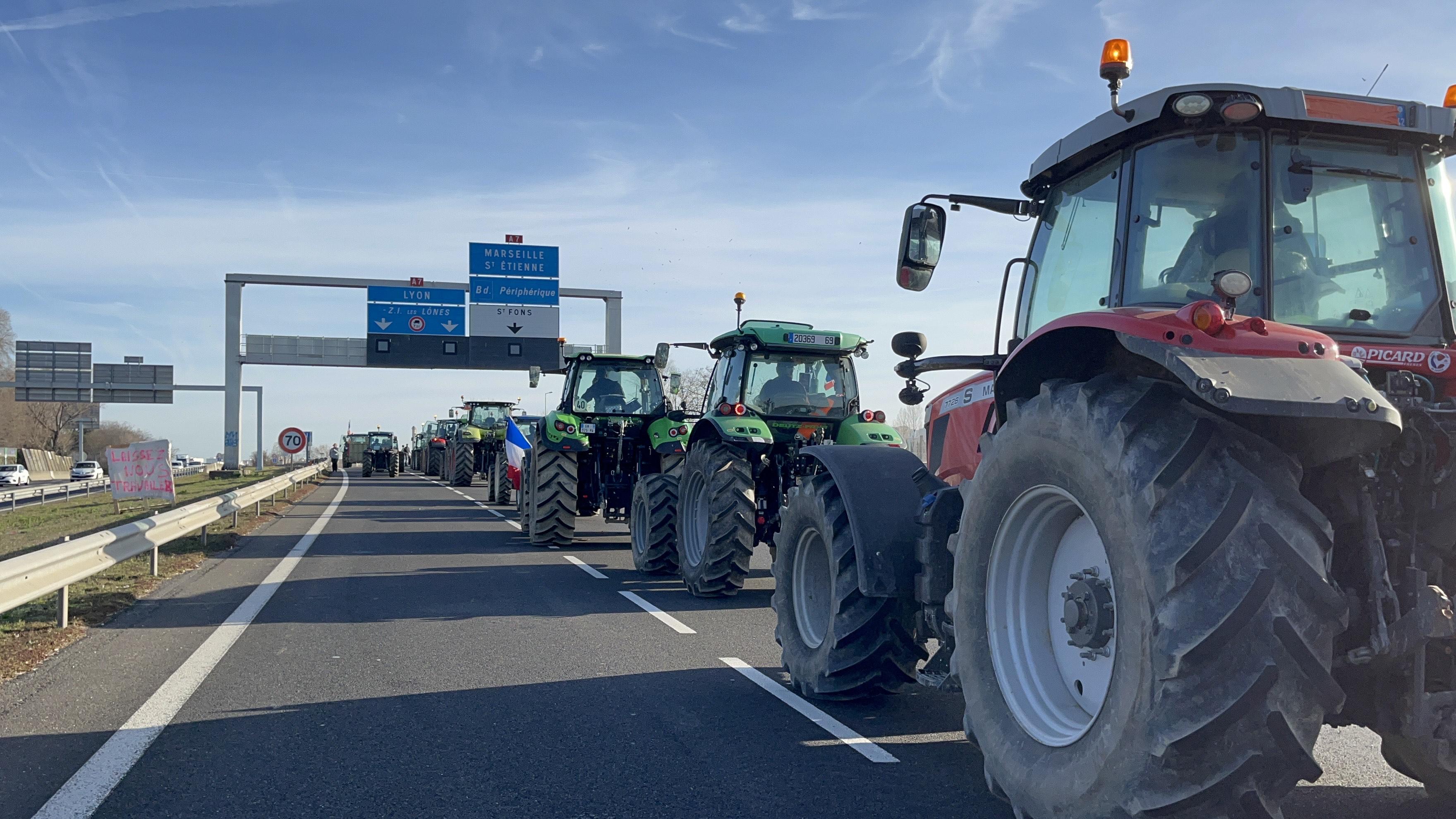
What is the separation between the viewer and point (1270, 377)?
2.66 m

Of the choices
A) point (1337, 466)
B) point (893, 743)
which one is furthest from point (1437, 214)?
point (893, 743)

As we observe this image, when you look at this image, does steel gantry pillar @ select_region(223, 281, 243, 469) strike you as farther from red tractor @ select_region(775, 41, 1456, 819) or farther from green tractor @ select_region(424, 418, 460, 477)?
red tractor @ select_region(775, 41, 1456, 819)

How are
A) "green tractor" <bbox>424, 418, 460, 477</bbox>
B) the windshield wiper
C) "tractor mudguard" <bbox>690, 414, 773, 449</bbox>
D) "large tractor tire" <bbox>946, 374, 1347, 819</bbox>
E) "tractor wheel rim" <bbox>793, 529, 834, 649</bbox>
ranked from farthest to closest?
"green tractor" <bbox>424, 418, 460, 477</bbox> < "tractor mudguard" <bbox>690, 414, 773, 449</bbox> < "tractor wheel rim" <bbox>793, 529, 834, 649</bbox> < the windshield wiper < "large tractor tire" <bbox>946, 374, 1347, 819</bbox>

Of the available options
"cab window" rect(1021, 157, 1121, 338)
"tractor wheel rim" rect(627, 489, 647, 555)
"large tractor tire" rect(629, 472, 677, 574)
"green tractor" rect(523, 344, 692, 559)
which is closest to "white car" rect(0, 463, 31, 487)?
"green tractor" rect(523, 344, 692, 559)

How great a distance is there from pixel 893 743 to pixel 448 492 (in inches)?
1072

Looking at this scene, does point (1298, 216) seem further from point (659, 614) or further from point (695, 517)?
point (695, 517)

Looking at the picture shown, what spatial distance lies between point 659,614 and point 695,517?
1.90 m

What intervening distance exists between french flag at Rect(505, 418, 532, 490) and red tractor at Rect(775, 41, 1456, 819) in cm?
1358

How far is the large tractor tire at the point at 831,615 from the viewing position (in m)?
4.86

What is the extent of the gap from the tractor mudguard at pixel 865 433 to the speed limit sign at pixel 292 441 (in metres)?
23.4

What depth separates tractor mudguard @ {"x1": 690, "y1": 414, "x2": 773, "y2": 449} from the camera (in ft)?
31.0

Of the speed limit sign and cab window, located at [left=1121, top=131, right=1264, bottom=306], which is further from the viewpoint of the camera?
the speed limit sign

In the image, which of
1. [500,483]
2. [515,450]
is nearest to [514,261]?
[500,483]

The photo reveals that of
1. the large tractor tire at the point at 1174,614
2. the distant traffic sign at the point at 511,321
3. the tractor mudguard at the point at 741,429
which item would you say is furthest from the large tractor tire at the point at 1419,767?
the distant traffic sign at the point at 511,321
